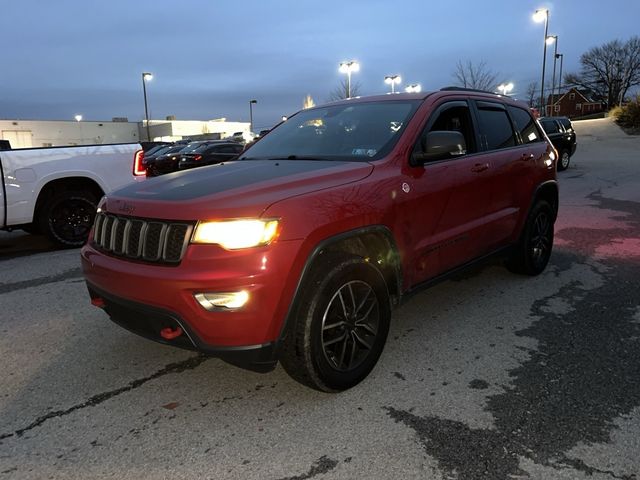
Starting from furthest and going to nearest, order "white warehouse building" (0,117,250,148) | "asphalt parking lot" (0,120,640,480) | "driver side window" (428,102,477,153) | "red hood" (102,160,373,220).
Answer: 1. "white warehouse building" (0,117,250,148)
2. "driver side window" (428,102,477,153)
3. "red hood" (102,160,373,220)
4. "asphalt parking lot" (0,120,640,480)

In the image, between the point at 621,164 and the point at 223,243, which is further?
the point at 621,164

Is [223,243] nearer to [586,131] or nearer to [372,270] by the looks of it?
[372,270]

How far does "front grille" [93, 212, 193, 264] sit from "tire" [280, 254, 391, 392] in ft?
2.31

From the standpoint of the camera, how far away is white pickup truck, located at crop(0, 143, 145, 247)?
→ 22.0 feet

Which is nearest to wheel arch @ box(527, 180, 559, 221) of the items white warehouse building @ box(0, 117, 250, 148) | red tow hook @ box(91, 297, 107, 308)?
red tow hook @ box(91, 297, 107, 308)

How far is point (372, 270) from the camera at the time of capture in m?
3.17

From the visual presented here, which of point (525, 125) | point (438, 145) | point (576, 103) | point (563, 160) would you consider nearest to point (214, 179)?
point (438, 145)

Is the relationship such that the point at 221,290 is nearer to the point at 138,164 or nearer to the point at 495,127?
the point at 495,127

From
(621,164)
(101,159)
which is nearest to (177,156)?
(101,159)

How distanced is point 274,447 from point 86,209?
597 cm


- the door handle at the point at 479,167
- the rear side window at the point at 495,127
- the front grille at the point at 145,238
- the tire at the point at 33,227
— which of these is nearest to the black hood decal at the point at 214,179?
the front grille at the point at 145,238

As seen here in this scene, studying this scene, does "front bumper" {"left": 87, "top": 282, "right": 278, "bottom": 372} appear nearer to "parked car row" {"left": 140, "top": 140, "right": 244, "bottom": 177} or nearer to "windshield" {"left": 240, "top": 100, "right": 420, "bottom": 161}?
"windshield" {"left": 240, "top": 100, "right": 420, "bottom": 161}

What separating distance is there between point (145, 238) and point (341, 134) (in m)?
1.77

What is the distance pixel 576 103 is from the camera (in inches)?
3410
